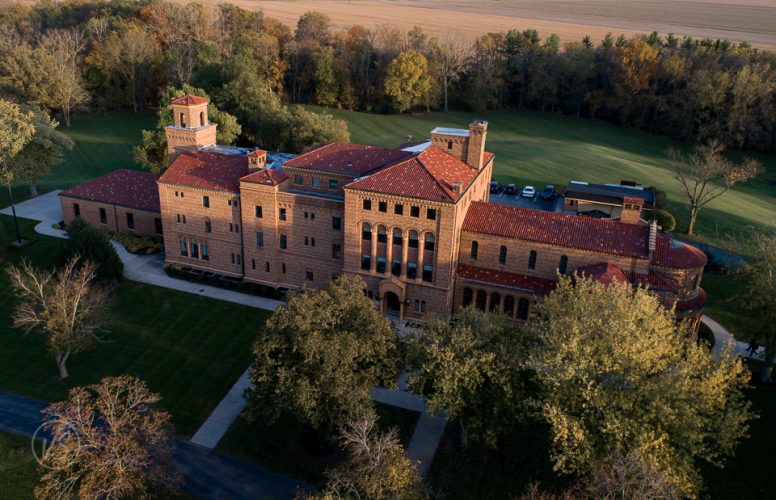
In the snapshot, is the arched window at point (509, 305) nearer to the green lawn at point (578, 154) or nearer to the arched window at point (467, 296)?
the arched window at point (467, 296)

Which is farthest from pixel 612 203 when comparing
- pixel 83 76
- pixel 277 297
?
pixel 83 76

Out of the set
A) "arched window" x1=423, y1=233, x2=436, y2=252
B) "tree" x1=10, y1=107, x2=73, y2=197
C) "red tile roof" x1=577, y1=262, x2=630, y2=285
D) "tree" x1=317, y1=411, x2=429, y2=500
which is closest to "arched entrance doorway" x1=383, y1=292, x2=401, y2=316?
"arched window" x1=423, y1=233, x2=436, y2=252

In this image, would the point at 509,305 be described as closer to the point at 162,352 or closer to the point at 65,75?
the point at 162,352

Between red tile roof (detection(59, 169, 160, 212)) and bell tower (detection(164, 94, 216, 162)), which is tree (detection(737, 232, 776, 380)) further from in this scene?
red tile roof (detection(59, 169, 160, 212))

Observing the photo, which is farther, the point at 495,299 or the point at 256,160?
the point at 256,160

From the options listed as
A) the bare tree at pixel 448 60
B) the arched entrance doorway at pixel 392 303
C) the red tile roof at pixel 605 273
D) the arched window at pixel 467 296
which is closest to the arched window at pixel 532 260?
the red tile roof at pixel 605 273

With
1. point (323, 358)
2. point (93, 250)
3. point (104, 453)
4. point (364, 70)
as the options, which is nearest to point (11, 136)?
point (93, 250)
